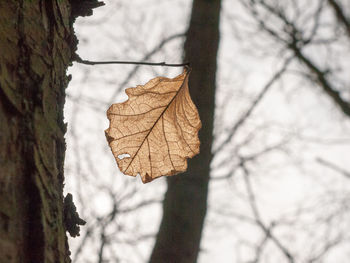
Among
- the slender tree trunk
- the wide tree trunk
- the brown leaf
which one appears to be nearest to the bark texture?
the wide tree trunk

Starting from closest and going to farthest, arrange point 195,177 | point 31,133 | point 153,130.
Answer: point 31,133
point 153,130
point 195,177

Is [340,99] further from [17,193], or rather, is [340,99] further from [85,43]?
[17,193]

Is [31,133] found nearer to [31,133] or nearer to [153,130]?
[31,133]

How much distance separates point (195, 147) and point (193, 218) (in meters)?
0.95

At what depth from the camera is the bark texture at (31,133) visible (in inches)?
19.3

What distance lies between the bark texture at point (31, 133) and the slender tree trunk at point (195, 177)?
1319mm

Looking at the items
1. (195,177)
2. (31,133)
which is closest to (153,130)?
(31,133)

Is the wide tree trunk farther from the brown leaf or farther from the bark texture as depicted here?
the brown leaf

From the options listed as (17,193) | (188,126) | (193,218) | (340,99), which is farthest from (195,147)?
(340,99)

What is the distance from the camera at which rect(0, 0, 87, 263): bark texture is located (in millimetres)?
491

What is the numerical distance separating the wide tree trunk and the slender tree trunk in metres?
1.33

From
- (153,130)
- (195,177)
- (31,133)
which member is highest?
(195,177)

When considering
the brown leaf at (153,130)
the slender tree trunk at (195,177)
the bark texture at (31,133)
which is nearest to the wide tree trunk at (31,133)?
the bark texture at (31,133)

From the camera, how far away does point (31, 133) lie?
0.57 m
